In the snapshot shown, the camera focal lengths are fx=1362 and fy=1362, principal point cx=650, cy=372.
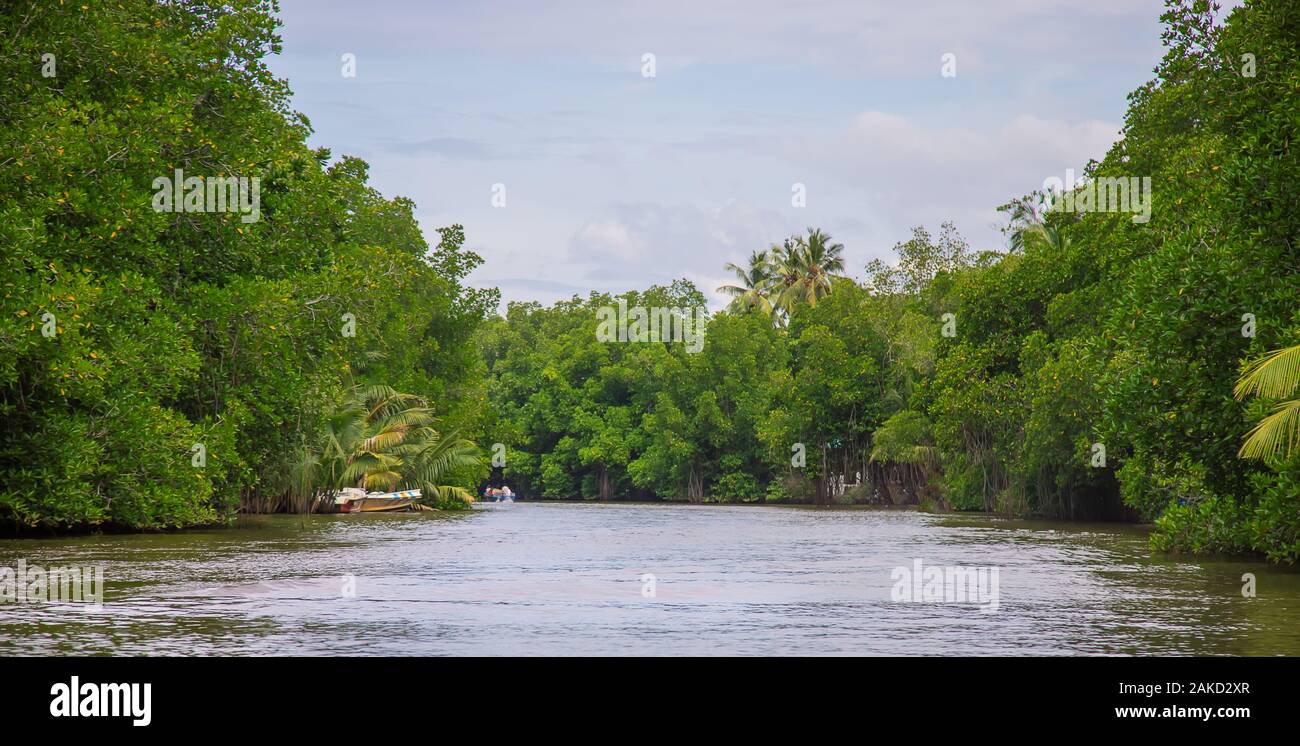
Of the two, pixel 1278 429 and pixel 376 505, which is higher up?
pixel 1278 429

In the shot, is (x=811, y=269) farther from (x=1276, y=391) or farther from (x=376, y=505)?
(x=1276, y=391)

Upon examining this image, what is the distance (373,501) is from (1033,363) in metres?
22.1

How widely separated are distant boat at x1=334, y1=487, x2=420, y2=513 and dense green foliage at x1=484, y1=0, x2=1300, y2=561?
45.9 ft

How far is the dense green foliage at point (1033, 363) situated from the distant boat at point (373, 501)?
45.9 feet

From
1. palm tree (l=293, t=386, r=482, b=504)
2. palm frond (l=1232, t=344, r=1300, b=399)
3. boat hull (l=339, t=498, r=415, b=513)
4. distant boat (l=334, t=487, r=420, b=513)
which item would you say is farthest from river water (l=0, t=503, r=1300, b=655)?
boat hull (l=339, t=498, r=415, b=513)

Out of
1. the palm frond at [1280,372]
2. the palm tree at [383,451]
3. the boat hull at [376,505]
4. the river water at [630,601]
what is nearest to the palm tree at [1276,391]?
the palm frond at [1280,372]

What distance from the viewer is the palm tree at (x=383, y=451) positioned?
4250 centimetres

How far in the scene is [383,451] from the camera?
4694 cm

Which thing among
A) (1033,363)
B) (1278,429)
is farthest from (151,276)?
(1033,363)

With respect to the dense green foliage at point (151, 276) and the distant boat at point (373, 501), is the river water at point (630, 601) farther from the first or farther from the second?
the distant boat at point (373, 501)

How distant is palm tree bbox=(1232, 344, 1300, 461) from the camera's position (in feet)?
48.7
